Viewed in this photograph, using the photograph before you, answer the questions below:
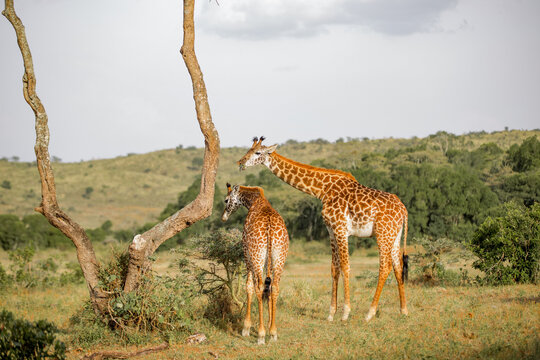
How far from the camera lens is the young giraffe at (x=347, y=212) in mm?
9734

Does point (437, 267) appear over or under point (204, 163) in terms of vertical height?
under

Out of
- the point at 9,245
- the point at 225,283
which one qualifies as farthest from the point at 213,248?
the point at 9,245

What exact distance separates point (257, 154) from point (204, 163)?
1.31 metres

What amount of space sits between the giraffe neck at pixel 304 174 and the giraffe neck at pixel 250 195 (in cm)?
50

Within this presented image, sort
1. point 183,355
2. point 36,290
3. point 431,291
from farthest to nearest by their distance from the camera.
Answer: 1. point 36,290
2. point 431,291
3. point 183,355

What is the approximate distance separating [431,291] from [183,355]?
6871mm

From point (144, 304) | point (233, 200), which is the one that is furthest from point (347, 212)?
point (144, 304)

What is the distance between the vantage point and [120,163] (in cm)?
8069

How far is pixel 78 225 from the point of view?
9242 mm

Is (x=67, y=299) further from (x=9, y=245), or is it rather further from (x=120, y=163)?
(x=120, y=163)

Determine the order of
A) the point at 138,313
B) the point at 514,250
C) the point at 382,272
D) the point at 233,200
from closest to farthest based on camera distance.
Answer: the point at 138,313, the point at 382,272, the point at 233,200, the point at 514,250

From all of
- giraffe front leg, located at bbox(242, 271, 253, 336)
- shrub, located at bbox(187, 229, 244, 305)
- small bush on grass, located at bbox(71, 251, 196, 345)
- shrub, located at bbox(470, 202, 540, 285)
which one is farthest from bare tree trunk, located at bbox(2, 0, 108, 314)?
shrub, located at bbox(470, 202, 540, 285)

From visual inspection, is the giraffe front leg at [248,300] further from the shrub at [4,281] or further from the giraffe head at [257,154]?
the shrub at [4,281]

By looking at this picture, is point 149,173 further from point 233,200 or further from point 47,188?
point 47,188
